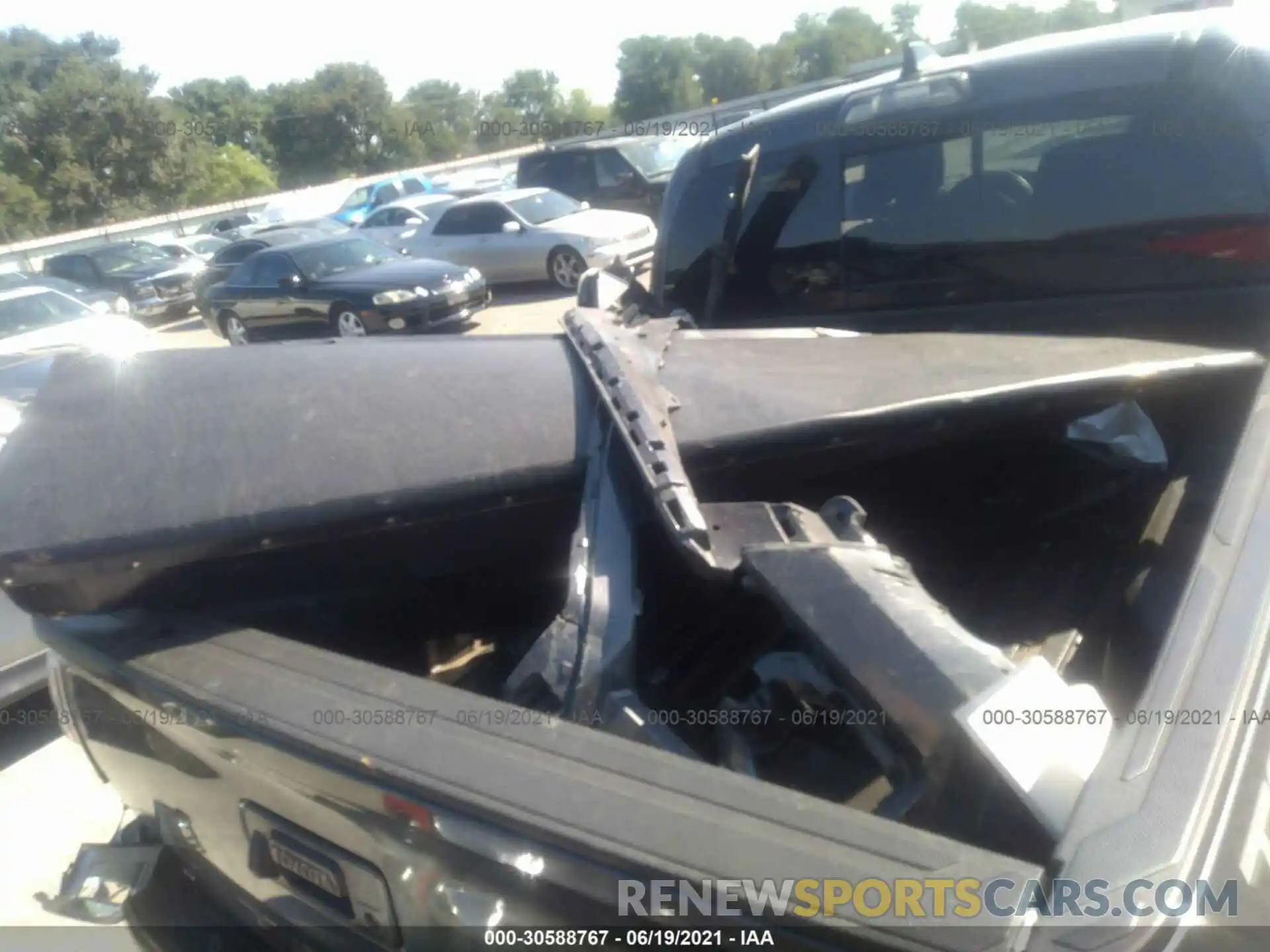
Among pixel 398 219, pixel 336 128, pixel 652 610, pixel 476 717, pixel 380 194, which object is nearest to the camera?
pixel 476 717

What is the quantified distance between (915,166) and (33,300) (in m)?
12.0

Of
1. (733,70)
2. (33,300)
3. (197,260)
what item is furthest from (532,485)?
(733,70)

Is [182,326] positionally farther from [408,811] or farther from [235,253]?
[408,811]

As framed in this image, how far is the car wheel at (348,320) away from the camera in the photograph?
40.6 feet

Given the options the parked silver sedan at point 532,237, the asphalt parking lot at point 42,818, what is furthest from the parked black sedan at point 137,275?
the asphalt parking lot at point 42,818

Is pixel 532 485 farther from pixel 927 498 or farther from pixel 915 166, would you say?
pixel 915 166

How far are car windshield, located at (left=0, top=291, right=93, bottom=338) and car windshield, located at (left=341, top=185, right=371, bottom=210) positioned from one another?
629 inches

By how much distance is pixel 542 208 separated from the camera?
14977mm

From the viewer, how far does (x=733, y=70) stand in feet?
147

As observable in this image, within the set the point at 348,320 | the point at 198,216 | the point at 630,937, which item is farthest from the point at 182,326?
the point at 630,937

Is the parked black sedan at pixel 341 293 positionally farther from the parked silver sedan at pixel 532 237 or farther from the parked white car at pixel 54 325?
the parked white car at pixel 54 325

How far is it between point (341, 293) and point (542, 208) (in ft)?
12.4

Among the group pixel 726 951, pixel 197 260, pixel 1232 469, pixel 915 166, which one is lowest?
pixel 197 260

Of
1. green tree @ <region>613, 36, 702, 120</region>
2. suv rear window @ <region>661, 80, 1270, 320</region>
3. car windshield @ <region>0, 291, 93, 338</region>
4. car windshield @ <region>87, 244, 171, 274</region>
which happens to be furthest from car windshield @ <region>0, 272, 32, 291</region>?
green tree @ <region>613, 36, 702, 120</region>
